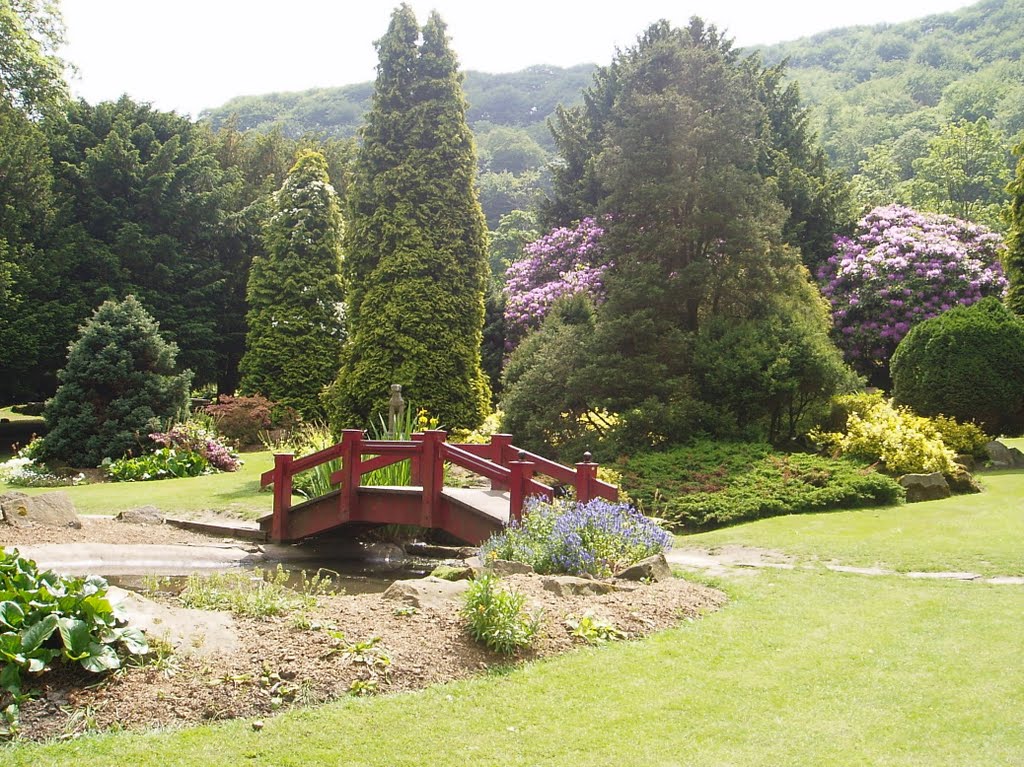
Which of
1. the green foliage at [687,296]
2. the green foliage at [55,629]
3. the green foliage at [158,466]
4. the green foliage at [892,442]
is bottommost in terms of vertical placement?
the green foliage at [158,466]

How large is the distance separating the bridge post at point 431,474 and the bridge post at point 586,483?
2.42 metres

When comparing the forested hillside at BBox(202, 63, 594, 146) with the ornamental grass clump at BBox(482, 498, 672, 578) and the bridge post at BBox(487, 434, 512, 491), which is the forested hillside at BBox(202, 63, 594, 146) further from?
the ornamental grass clump at BBox(482, 498, 672, 578)

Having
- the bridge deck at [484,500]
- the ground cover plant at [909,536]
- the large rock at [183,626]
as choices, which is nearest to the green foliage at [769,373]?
the ground cover plant at [909,536]

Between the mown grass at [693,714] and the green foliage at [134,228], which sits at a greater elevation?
the green foliage at [134,228]

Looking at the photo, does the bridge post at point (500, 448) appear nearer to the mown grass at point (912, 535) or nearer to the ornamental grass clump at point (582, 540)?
the mown grass at point (912, 535)

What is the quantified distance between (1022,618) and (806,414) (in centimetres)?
853

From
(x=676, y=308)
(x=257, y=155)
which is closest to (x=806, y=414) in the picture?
(x=676, y=308)

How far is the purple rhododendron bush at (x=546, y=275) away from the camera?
74.7 feet

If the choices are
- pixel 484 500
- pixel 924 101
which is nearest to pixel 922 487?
pixel 484 500

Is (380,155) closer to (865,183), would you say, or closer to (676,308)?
(676,308)

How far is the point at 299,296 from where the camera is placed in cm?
2384

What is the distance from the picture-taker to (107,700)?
404 centimetres

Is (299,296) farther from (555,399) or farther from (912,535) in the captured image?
(912,535)

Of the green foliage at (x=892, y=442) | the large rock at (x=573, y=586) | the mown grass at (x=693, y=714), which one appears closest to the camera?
the mown grass at (x=693, y=714)
